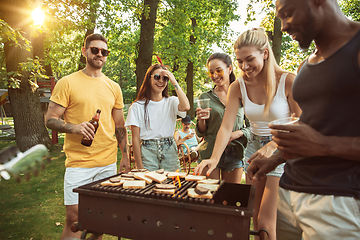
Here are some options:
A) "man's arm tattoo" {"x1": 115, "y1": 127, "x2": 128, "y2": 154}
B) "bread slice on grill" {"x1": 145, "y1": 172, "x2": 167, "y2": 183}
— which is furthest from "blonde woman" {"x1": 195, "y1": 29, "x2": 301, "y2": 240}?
"man's arm tattoo" {"x1": 115, "y1": 127, "x2": 128, "y2": 154}

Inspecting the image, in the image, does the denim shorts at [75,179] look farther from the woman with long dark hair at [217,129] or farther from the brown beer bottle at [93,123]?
the woman with long dark hair at [217,129]

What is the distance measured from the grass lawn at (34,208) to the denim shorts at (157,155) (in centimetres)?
156

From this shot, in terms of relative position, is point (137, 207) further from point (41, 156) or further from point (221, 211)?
point (41, 156)

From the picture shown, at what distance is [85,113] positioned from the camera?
3041 millimetres

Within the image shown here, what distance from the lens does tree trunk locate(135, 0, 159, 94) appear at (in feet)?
26.7

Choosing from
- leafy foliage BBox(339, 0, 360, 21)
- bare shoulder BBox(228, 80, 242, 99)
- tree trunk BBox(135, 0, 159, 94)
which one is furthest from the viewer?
leafy foliage BBox(339, 0, 360, 21)

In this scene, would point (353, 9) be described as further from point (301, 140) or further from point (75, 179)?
point (75, 179)

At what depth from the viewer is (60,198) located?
545 centimetres

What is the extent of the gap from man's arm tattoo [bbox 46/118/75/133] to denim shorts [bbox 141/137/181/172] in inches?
38.0

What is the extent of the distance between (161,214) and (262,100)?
1.45 meters

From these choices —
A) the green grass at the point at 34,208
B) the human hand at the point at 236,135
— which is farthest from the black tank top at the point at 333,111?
the green grass at the point at 34,208

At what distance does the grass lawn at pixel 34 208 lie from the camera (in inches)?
158

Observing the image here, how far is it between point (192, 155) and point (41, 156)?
553 centimetres

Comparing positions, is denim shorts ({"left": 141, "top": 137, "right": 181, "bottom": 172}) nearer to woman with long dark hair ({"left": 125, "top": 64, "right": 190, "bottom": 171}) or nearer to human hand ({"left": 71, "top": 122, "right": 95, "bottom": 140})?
woman with long dark hair ({"left": 125, "top": 64, "right": 190, "bottom": 171})
